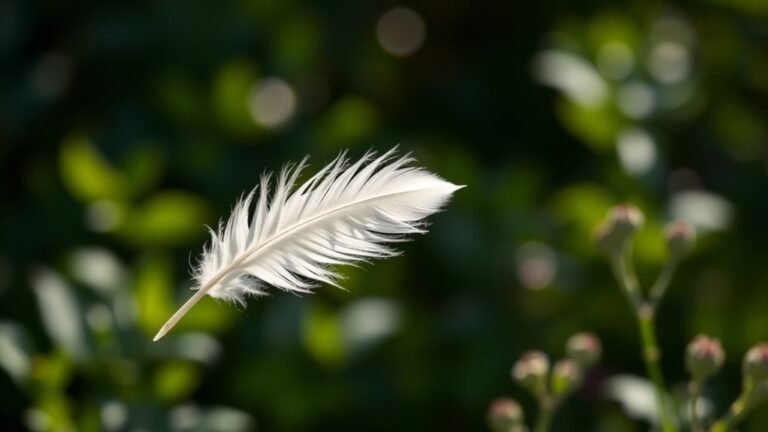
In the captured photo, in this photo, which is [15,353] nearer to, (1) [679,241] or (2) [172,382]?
(2) [172,382]

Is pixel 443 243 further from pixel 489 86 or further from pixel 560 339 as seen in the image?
pixel 489 86

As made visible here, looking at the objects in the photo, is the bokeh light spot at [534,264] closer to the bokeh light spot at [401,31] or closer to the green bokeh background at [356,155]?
the green bokeh background at [356,155]

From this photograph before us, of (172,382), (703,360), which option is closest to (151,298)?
(172,382)

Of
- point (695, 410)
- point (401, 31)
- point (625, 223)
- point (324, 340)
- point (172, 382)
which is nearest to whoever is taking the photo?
point (695, 410)

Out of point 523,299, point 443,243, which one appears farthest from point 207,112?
point 523,299

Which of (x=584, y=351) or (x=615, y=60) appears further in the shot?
(x=615, y=60)

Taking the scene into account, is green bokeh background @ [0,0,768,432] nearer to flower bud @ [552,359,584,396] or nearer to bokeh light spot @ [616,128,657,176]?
bokeh light spot @ [616,128,657,176]
